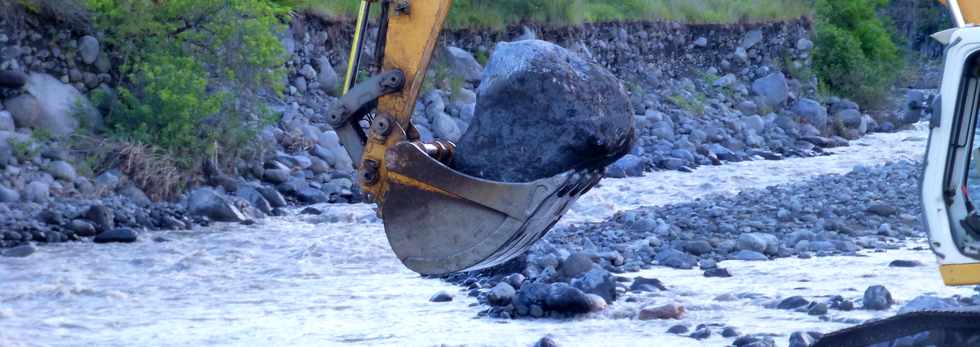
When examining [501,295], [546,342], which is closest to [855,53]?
[501,295]

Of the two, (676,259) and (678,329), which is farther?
(676,259)

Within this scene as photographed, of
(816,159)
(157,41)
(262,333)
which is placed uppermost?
(157,41)

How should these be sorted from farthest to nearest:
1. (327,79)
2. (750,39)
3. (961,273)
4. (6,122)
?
(750,39), (327,79), (6,122), (961,273)

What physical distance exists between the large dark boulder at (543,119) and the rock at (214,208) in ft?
26.9

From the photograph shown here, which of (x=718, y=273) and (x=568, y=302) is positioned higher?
(x=568, y=302)

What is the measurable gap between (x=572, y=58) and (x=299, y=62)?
14114mm

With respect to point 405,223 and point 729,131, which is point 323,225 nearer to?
point 405,223

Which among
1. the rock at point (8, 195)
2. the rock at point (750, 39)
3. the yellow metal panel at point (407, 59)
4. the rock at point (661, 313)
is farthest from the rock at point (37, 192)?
the rock at point (750, 39)

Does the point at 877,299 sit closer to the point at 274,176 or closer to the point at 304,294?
the point at 304,294

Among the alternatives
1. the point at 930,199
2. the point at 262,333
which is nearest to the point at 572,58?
the point at 930,199

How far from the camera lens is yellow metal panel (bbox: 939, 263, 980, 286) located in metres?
3.93

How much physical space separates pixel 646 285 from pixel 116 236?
205 inches

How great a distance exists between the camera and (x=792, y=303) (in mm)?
8438

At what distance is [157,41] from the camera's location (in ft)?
50.8
